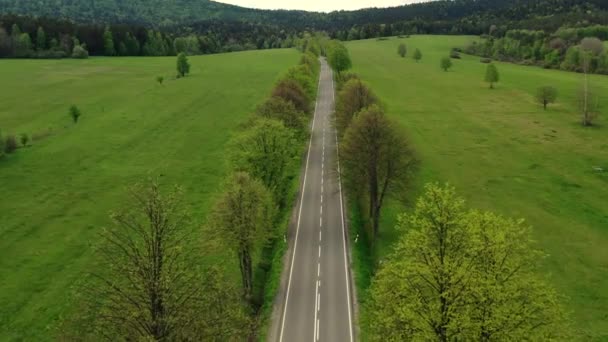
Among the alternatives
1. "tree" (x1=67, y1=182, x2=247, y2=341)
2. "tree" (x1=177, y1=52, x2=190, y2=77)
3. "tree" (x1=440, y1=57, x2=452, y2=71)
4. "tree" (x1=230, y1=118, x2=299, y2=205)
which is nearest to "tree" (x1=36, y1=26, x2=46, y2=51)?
"tree" (x1=177, y1=52, x2=190, y2=77)

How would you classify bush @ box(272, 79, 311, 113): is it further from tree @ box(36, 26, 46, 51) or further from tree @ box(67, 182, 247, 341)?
tree @ box(36, 26, 46, 51)

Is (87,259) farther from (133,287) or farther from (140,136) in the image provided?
(140,136)

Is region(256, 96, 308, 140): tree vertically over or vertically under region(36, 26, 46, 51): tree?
under

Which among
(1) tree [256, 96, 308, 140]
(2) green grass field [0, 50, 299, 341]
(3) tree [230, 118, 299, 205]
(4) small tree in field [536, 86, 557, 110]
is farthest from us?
(4) small tree in field [536, 86, 557, 110]

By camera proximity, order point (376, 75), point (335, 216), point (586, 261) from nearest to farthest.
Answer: point (586, 261) → point (335, 216) → point (376, 75)

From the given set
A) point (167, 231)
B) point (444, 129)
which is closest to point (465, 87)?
point (444, 129)

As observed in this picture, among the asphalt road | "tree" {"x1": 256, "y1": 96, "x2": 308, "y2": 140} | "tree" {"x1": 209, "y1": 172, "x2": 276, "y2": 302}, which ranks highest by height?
"tree" {"x1": 256, "y1": 96, "x2": 308, "y2": 140}

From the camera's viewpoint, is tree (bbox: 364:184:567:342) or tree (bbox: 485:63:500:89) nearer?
tree (bbox: 364:184:567:342)

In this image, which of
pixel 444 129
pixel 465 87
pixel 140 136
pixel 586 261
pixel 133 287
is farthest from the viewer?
pixel 465 87
